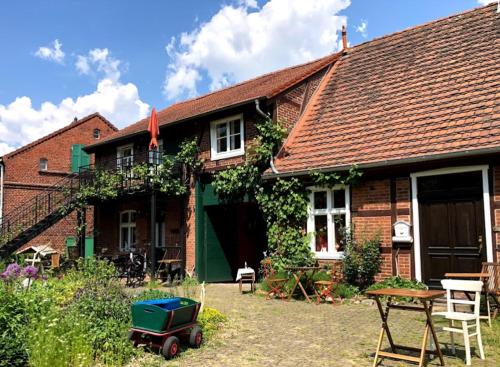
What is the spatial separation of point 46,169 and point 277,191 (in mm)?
18235

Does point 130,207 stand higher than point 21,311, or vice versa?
point 130,207

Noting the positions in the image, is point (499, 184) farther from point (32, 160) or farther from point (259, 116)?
point (32, 160)

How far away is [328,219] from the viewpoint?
12.1m

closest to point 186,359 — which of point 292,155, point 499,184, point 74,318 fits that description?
point 74,318

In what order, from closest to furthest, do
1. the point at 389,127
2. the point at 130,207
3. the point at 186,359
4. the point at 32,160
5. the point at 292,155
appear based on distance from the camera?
1. the point at 186,359
2. the point at 389,127
3. the point at 292,155
4. the point at 130,207
5. the point at 32,160

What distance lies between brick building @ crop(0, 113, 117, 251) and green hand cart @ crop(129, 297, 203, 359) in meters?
19.2

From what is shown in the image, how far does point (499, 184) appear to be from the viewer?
9.47 metres

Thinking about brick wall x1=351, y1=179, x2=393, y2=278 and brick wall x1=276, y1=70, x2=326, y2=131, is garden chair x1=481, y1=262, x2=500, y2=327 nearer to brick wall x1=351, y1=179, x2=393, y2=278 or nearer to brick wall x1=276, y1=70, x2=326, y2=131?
brick wall x1=351, y1=179, x2=393, y2=278

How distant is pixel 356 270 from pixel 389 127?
3576mm

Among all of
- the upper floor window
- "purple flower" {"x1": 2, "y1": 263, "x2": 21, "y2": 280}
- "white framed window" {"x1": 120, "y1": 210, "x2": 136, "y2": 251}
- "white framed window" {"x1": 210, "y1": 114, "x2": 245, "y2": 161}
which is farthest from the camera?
the upper floor window

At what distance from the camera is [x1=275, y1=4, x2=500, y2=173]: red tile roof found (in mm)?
10492

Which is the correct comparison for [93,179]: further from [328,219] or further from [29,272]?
[29,272]

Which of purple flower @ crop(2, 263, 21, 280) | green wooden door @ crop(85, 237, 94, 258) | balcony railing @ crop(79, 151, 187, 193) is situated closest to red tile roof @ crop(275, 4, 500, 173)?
balcony railing @ crop(79, 151, 187, 193)

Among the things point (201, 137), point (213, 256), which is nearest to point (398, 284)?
point (213, 256)
